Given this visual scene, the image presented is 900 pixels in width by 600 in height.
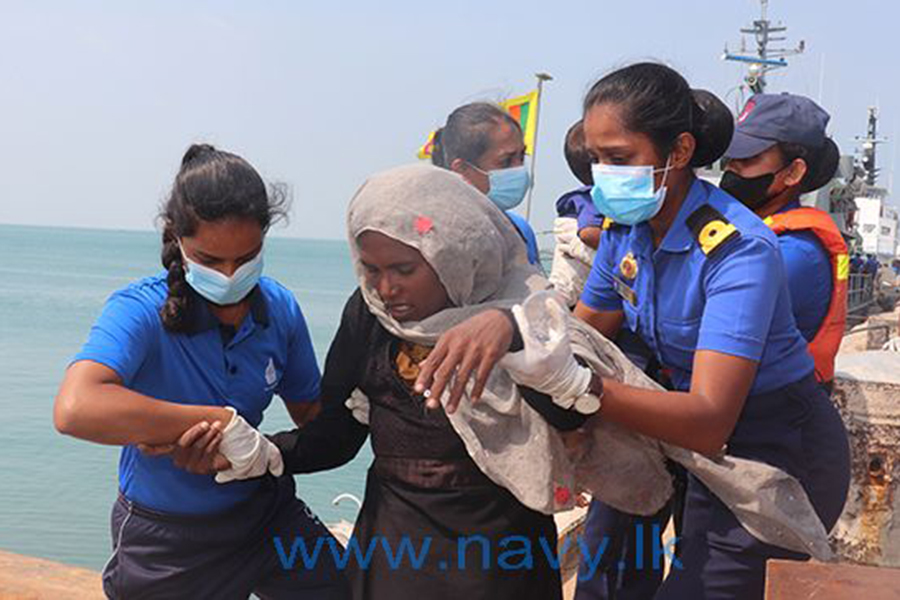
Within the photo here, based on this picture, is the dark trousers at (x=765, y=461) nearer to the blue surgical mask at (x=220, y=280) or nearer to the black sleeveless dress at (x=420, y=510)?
the black sleeveless dress at (x=420, y=510)

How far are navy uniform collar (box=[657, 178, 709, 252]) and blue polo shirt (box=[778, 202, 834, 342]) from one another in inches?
19.7

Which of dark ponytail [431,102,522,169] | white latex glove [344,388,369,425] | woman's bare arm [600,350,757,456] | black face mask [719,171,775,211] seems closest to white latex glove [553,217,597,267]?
dark ponytail [431,102,522,169]

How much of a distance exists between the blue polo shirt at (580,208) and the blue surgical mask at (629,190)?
158 cm

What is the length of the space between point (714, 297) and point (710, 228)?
18 cm

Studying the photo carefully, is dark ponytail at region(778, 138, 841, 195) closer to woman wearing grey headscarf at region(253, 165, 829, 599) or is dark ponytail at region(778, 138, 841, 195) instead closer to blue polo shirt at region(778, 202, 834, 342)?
blue polo shirt at region(778, 202, 834, 342)

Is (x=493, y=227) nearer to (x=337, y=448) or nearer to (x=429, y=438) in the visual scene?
(x=429, y=438)

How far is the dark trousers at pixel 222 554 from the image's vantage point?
261cm

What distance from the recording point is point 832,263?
279 centimetres

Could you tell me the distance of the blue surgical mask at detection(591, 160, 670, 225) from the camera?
2.30 meters

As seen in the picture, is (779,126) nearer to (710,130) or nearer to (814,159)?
(814,159)

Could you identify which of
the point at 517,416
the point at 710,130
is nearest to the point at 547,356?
the point at 517,416

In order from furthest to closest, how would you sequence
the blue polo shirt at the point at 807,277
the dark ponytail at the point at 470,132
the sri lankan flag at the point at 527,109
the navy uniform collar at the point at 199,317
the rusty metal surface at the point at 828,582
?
1. the sri lankan flag at the point at 527,109
2. the dark ponytail at the point at 470,132
3. the blue polo shirt at the point at 807,277
4. the navy uniform collar at the point at 199,317
5. the rusty metal surface at the point at 828,582

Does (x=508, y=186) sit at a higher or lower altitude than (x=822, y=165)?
lower

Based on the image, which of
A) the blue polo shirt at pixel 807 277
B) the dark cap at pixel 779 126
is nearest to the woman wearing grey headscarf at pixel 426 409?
the blue polo shirt at pixel 807 277
